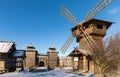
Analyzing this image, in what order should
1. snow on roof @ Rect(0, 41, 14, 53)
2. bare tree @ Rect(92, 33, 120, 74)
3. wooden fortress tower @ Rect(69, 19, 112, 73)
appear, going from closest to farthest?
bare tree @ Rect(92, 33, 120, 74)
wooden fortress tower @ Rect(69, 19, 112, 73)
snow on roof @ Rect(0, 41, 14, 53)

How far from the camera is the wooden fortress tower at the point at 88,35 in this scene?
33619 millimetres

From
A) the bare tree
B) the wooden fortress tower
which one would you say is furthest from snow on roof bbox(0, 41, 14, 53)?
the bare tree

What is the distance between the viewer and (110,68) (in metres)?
22.6

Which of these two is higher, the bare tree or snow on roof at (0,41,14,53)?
snow on roof at (0,41,14,53)

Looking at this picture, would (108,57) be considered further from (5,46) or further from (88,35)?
(5,46)

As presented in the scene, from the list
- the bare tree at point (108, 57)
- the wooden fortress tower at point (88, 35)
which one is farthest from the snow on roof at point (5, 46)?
the bare tree at point (108, 57)

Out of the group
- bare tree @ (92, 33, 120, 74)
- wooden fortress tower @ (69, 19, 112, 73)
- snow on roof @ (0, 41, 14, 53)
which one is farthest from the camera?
snow on roof @ (0, 41, 14, 53)

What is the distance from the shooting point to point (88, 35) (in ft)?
112

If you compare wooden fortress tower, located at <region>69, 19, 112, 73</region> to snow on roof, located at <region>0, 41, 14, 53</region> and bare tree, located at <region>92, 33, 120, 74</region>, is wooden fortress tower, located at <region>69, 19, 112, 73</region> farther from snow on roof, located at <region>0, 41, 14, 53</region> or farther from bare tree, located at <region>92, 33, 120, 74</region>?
snow on roof, located at <region>0, 41, 14, 53</region>

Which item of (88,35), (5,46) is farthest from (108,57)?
(5,46)

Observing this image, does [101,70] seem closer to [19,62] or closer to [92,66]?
[92,66]

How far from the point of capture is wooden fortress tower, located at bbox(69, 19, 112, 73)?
33.6m

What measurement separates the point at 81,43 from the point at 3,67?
16813mm

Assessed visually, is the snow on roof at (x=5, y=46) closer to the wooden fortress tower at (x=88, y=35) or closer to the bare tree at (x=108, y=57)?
the wooden fortress tower at (x=88, y=35)
